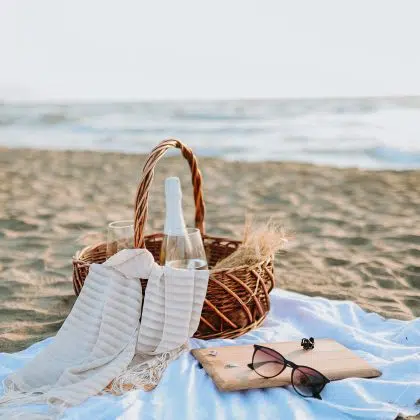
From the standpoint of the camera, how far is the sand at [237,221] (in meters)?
2.77

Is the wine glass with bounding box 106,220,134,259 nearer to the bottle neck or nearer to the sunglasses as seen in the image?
the bottle neck

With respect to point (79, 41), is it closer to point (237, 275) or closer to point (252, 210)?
point (252, 210)

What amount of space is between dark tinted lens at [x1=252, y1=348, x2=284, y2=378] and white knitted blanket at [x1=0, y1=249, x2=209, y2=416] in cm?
26

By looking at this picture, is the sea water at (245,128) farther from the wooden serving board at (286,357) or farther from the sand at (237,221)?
the wooden serving board at (286,357)

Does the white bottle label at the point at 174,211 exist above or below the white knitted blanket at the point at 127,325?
above

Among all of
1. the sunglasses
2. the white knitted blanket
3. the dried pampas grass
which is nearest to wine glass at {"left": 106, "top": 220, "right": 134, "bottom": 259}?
the white knitted blanket

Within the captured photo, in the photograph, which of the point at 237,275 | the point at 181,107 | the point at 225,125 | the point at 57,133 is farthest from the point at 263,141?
the point at 237,275

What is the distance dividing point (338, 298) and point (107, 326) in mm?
1315

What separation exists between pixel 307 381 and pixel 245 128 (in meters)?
10.8

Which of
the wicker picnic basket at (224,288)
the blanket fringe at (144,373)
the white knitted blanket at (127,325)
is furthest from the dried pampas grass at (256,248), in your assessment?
the blanket fringe at (144,373)

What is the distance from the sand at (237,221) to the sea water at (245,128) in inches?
80.3

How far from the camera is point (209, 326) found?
1.99 meters

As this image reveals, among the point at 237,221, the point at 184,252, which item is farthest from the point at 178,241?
the point at 237,221

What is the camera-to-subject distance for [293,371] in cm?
167
